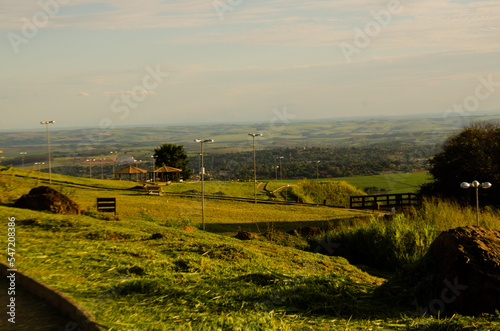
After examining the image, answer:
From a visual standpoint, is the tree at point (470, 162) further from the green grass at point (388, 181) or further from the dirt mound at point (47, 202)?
the green grass at point (388, 181)

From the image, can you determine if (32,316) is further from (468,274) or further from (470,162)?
(470,162)

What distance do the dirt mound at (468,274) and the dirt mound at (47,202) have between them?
12.6 meters

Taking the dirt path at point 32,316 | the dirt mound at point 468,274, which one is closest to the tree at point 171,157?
the dirt path at point 32,316

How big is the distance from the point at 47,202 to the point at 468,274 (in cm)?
1347

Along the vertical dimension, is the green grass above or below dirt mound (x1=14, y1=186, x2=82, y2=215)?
below

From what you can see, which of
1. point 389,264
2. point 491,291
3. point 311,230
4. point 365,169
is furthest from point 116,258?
point 365,169

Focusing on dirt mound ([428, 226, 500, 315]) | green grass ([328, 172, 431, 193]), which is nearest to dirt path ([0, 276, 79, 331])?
dirt mound ([428, 226, 500, 315])

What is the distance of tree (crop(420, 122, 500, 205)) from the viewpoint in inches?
1099

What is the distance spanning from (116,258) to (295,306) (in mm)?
3572

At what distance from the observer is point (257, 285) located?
672cm

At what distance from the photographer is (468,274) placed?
6.40m

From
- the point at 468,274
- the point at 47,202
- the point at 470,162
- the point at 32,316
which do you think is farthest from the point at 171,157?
the point at 32,316

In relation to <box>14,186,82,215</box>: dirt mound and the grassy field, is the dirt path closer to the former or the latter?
the grassy field

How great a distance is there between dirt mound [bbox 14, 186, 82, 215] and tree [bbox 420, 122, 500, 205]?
2301cm
